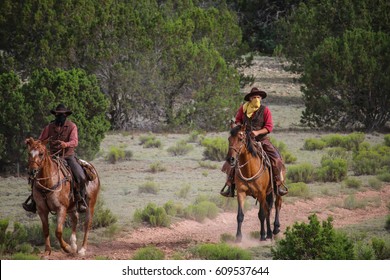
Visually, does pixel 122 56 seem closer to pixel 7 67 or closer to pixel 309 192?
pixel 7 67

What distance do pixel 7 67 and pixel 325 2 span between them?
12.2 meters

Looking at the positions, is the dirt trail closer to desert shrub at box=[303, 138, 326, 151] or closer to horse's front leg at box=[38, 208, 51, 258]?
horse's front leg at box=[38, 208, 51, 258]

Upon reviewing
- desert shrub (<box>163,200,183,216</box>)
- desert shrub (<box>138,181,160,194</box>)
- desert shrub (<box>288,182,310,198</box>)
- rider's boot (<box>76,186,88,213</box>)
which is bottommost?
desert shrub (<box>138,181,160,194</box>)

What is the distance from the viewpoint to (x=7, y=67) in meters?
31.2

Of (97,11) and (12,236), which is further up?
(97,11)

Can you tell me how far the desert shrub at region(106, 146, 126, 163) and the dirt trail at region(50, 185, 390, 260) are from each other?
592 cm

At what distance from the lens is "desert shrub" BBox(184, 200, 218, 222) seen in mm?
19811

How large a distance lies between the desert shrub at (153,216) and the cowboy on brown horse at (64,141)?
3.43 m

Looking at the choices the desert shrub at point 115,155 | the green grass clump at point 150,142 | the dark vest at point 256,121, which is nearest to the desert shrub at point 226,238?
the dark vest at point 256,121

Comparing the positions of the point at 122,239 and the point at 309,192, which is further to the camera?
the point at 309,192

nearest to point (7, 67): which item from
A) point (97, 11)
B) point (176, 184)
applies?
point (97, 11)

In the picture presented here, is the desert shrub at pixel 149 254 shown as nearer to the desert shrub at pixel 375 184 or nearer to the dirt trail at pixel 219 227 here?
the dirt trail at pixel 219 227

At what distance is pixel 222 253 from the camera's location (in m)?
15.3

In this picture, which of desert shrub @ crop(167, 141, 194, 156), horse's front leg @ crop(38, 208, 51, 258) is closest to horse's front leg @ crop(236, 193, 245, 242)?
horse's front leg @ crop(38, 208, 51, 258)
